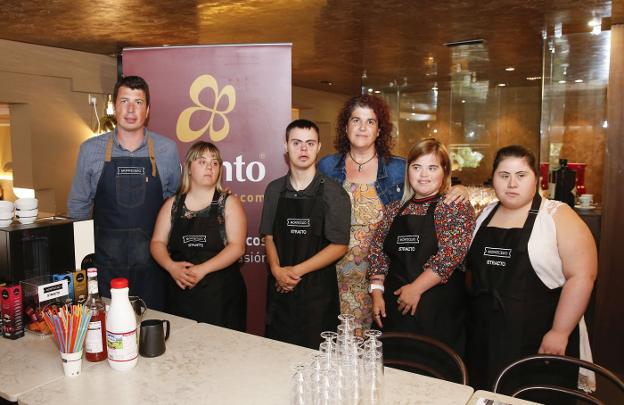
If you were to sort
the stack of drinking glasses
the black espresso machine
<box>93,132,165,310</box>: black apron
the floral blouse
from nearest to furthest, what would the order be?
the stack of drinking glasses
the black espresso machine
the floral blouse
<box>93,132,165,310</box>: black apron

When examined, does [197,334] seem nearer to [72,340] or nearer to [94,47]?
[72,340]

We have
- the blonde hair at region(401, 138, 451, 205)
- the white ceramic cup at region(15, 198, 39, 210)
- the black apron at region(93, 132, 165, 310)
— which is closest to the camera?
the white ceramic cup at region(15, 198, 39, 210)

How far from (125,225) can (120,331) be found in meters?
1.35

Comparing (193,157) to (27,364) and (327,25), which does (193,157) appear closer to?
(27,364)

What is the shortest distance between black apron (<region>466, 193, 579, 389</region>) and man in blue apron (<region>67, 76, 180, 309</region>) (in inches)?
67.7

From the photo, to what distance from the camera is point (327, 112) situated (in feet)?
37.6

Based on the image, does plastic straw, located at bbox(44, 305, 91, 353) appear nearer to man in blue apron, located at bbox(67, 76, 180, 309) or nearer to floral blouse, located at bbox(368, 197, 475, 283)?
man in blue apron, located at bbox(67, 76, 180, 309)

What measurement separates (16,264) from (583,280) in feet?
7.16

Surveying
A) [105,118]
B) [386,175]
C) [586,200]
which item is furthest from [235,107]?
[105,118]

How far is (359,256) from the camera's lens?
2.76m

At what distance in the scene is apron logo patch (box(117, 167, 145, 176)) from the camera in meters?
2.89

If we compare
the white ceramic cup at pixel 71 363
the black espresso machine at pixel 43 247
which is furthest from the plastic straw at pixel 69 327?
the black espresso machine at pixel 43 247

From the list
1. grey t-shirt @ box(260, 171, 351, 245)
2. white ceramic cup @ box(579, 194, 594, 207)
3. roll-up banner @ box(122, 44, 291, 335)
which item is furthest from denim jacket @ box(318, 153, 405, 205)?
white ceramic cup @ box(579, 194, 594, 207)

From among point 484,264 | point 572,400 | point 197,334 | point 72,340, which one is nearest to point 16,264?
point 72,340
